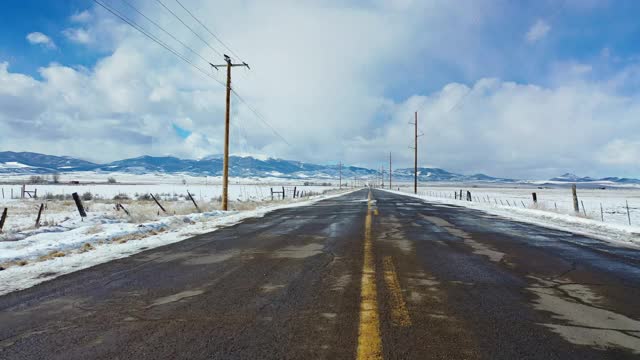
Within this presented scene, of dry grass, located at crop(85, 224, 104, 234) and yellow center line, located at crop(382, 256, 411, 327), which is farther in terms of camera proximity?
dry grass, located at crop(85, 224, 104, 234)

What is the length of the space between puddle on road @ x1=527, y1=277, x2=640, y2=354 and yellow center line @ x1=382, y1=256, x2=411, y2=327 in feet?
4.46

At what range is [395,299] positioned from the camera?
14.6 ft

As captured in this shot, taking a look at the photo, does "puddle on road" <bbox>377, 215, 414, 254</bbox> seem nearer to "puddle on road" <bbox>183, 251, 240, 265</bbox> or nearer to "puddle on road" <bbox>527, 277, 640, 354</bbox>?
"puddle on road" <bbox>527, 277, 640, 354</bbox>

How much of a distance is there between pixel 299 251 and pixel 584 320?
5201 millimetres

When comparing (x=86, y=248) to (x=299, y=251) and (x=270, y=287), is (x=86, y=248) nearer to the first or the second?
(x=299, y=251)

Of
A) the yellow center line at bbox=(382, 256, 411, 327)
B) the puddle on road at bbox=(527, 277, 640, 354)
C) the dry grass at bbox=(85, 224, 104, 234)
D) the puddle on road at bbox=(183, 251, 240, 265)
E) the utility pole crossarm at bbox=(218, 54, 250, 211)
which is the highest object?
the utility pole crossarm at bbox=(218, 54, 250, 211)

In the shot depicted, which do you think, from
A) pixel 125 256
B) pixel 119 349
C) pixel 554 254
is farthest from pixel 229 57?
A: pixel 119 349

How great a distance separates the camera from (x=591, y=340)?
329cm

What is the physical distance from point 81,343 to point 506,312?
4.16m

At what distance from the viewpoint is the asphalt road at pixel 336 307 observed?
3.15m

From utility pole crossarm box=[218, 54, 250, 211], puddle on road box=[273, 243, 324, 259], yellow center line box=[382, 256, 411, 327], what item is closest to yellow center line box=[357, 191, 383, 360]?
yellow center line box=[382, 256, 411, 327]

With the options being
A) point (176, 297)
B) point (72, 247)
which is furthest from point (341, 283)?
point (72, 247)

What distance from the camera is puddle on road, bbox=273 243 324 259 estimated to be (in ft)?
24.3

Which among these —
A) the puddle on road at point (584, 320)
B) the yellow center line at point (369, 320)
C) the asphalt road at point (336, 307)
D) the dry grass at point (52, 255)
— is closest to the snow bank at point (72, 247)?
the dry grass at point (52, 255)
